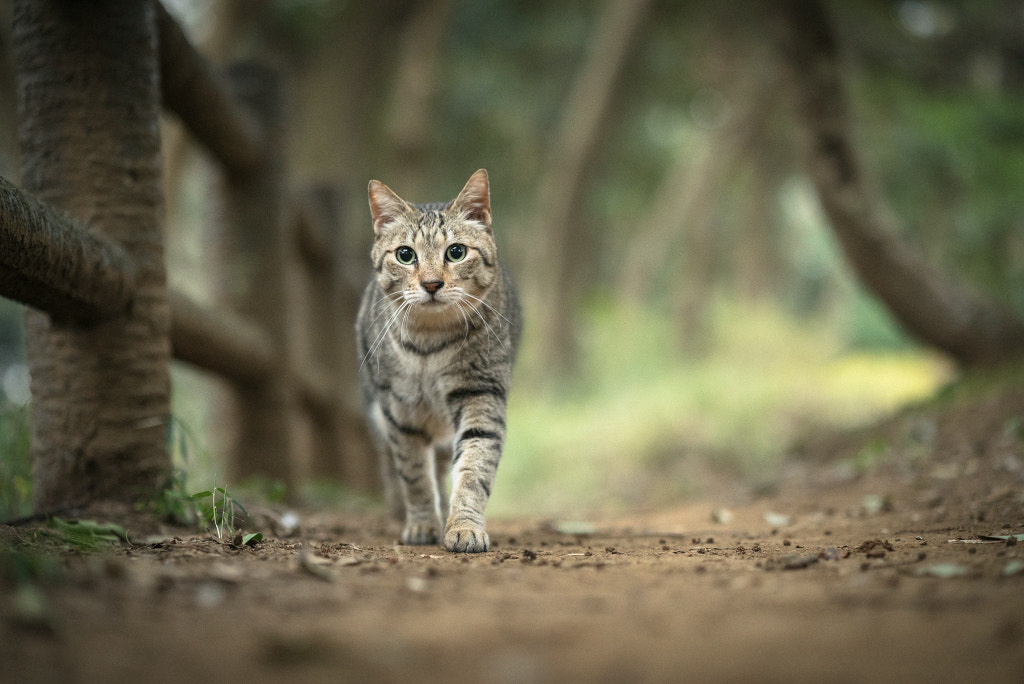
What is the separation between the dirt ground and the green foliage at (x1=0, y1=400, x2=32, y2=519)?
76 cm

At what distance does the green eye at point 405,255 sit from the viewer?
317 cm

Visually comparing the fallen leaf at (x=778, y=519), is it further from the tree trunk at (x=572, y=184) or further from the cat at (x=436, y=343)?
the tree trunk at (x=572, y=184)

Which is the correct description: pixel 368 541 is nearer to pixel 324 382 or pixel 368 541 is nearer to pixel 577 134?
pixel 324 382

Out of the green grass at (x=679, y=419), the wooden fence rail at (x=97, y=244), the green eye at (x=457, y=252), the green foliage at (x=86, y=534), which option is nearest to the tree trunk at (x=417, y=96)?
the green grass at (x=679, y=419)

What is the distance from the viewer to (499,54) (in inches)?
475

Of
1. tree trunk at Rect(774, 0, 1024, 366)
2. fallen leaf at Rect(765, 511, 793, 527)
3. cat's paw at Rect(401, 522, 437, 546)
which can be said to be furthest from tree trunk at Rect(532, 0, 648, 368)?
cat's paw at Rect(401, 522, 437, 546)

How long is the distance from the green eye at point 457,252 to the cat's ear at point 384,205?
323 millimetres

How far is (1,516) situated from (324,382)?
9.81 ft

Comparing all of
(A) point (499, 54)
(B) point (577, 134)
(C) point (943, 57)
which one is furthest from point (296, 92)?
(C) point (943, 57)

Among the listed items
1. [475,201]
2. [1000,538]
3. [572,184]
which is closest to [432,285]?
[475,201]

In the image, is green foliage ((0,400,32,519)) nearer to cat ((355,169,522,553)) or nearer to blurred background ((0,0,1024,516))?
blurred background ((0,0,1024,516))

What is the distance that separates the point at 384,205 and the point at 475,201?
0.40 meters

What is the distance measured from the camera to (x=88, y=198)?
280cm

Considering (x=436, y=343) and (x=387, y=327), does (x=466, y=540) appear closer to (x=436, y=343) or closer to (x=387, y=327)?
(x=436, y=343)
